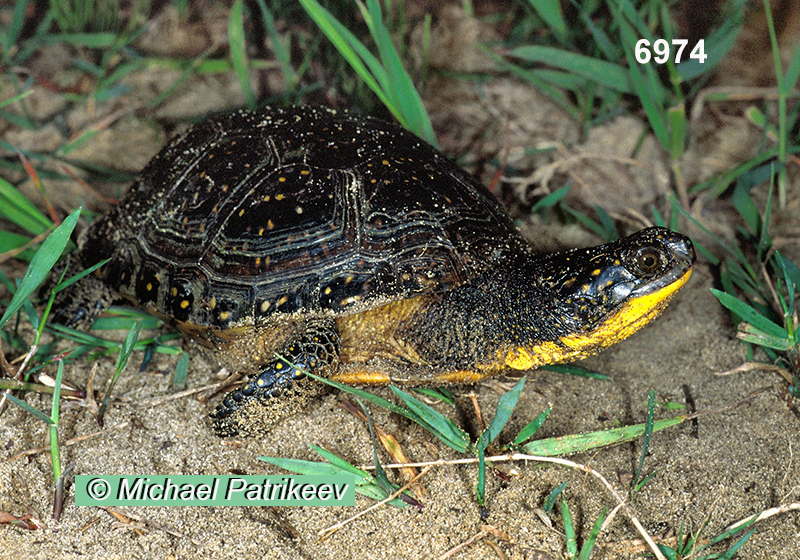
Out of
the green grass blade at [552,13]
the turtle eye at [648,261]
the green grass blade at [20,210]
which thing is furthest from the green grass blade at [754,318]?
the green grass blade at [20,210]

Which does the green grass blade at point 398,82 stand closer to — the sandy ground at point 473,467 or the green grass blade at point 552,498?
the sandy ground at point 473,467

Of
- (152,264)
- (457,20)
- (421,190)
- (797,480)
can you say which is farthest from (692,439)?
(457,20)

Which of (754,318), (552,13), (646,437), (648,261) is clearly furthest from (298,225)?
(552,13)

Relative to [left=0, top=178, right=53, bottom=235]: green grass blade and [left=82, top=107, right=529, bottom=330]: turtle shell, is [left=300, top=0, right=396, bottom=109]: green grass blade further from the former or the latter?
[left=0, top=178, right=53, bottom=235]: green grass blade

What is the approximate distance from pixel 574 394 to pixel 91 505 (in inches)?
72.0

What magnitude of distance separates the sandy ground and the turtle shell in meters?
0.42

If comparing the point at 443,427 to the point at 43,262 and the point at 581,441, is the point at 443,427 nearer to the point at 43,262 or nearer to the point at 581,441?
the point at 581,441

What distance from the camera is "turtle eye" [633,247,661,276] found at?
7.61ft

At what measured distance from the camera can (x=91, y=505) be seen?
7.27 ft

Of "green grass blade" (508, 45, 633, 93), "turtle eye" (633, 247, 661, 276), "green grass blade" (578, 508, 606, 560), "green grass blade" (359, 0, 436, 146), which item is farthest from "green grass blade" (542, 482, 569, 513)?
"green grass blade" (508, 45, 633, 93)

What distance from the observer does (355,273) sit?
8.34ft

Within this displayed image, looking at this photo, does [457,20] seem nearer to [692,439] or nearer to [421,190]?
[421,190]

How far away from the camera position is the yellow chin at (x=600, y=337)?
2340mm

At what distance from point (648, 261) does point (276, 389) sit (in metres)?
1.40
